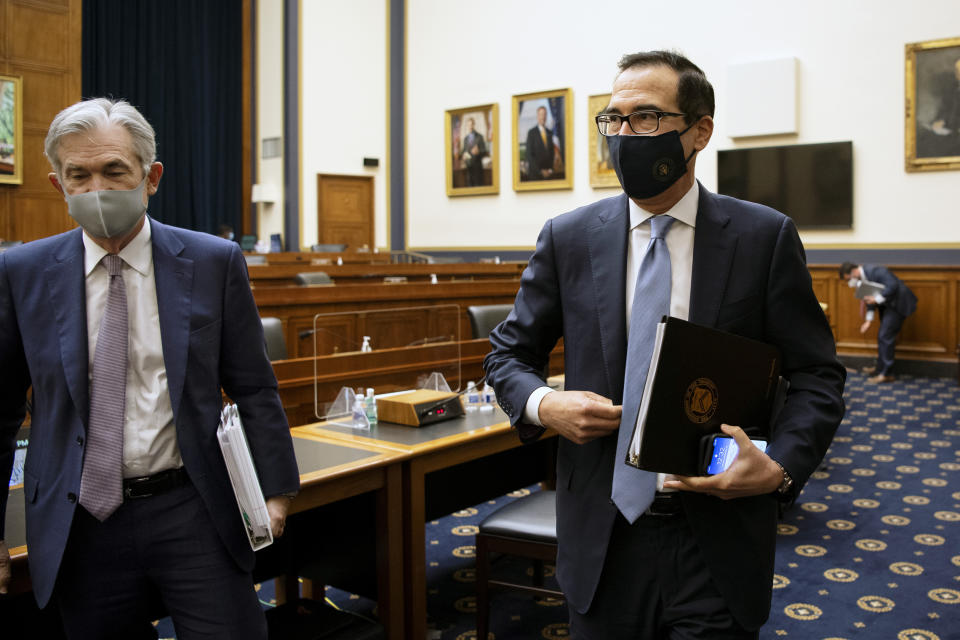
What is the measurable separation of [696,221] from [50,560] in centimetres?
134

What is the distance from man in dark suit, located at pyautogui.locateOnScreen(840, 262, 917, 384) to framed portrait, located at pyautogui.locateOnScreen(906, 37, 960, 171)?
1561mm

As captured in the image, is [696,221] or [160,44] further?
[160,44]

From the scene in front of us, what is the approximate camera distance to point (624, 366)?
144 cm

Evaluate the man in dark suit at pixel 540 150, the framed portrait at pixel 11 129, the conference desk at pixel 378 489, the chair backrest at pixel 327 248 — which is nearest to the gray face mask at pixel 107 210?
the conference desk at pixel 378 489

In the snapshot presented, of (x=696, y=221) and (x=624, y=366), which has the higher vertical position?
(x=696, y=221)

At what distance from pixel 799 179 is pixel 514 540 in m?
8.84

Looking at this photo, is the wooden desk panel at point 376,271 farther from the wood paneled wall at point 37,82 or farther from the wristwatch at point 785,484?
the wristwatch at point 785,484

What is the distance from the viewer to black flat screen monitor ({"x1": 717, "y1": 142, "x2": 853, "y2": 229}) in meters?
10.2

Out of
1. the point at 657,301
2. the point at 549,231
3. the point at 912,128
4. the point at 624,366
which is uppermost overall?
the point at 912,128

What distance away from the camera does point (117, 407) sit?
5.21ft

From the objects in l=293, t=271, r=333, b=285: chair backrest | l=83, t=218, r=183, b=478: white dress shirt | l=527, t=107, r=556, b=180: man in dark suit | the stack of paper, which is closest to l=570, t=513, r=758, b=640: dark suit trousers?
the stack of paper

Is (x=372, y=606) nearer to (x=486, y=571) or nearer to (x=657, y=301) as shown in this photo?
(x=486, y=571)

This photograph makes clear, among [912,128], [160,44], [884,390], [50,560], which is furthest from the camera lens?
[160,44]

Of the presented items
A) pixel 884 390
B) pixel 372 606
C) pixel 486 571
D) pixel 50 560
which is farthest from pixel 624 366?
pixel 884 390
